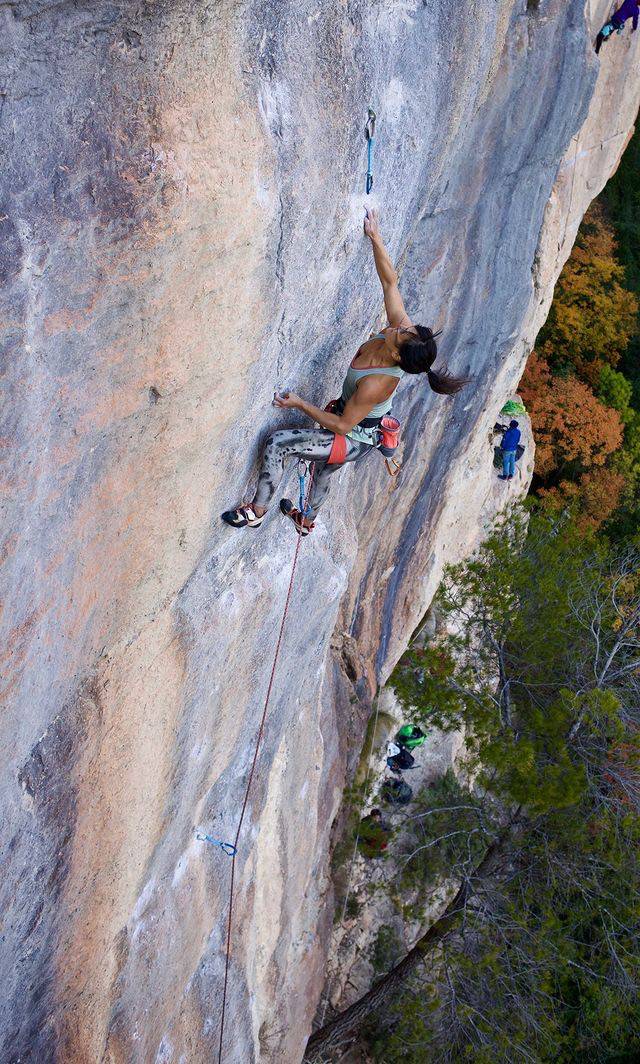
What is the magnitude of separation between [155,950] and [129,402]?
11.9ft

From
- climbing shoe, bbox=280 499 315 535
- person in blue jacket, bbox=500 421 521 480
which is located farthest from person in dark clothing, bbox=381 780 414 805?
climbing shoe, bbox=280 499 315 535

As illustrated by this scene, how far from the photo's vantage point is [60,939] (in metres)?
4.18

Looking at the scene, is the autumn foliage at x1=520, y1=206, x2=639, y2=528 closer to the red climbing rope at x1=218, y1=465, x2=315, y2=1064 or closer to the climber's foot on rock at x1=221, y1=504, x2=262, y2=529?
the red climbing rope at x1=218, y1=465, x2=315, y2=1064

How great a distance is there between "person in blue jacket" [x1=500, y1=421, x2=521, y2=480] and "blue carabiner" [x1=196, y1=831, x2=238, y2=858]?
7.45m

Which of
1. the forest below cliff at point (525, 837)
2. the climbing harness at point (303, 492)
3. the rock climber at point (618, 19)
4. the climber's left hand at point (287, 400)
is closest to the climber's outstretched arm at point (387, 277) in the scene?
the climber's left hand at point (287, 400)

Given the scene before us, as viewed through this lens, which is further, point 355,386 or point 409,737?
point 409,737

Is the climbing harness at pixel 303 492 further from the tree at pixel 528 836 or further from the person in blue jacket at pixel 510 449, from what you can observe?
the person in blue jacket at pixel 510 449

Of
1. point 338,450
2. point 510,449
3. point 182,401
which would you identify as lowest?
point 510,449

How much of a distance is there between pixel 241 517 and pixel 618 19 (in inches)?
338

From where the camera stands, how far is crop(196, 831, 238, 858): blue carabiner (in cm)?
574

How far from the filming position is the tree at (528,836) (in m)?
7.73

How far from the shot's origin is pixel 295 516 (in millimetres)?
5430

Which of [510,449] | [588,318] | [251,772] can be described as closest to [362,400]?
[251,772]

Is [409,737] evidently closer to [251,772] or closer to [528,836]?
[528,836]
